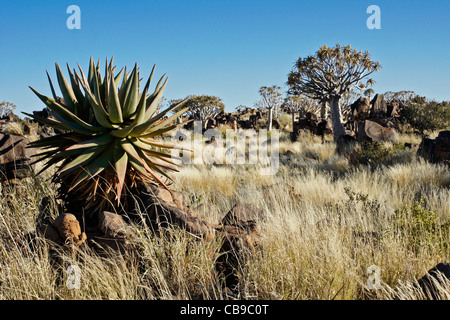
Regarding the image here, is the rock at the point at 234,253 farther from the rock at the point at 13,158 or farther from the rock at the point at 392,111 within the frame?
the rock at the point at 392,111

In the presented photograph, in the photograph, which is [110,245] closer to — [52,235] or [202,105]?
[52,235]

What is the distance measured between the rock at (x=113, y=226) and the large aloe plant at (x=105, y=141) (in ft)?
0.50

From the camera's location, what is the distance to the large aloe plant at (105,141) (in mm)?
3076

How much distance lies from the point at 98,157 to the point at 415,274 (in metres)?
3.01

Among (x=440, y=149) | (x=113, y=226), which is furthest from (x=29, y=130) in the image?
(x=440, y=149)

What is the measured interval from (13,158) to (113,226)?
3100mm

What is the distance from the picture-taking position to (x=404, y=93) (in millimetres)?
53094

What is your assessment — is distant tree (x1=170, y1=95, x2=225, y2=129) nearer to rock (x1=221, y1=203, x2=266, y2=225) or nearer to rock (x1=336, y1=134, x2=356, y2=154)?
rock (x1=336, y1=134, x2=356, y2=154)

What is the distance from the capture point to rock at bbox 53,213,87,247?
9.33ft

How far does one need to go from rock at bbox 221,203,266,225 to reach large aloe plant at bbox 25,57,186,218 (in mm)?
864

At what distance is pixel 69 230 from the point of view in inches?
112

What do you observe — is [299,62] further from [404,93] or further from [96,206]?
[404,93]

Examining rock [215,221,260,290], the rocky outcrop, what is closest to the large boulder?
rock [215,221,260,290]
